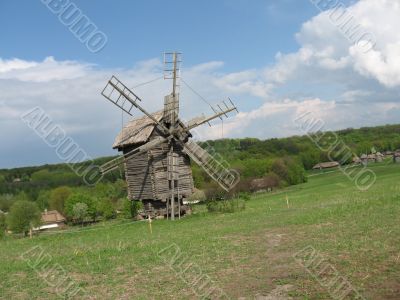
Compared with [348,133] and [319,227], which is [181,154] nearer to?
[319,227]

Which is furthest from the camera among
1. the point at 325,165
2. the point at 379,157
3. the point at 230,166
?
the point at 325,165

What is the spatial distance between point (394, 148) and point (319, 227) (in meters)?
111

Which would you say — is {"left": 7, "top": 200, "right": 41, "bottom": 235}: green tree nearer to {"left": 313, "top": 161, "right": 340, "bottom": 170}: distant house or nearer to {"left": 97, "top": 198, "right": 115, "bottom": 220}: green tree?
{"left": 97, "top": 198, "right": 115, "bottom": 220}: green tree

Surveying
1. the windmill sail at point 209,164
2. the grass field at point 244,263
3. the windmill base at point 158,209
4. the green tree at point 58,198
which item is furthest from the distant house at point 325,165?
the grass field at point 244,263

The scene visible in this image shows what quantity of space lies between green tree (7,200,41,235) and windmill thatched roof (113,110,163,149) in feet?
118

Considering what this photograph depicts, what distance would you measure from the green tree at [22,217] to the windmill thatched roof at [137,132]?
35.8 meters

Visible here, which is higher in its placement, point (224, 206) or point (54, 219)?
point (224, 206)

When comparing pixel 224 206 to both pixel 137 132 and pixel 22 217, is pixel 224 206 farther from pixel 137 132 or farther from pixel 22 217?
pixel 22 217

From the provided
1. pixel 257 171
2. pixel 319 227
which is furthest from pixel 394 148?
pixel 319 227

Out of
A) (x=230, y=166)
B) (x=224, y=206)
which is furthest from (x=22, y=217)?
(x=224, y=206)

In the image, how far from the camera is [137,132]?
91.5ft

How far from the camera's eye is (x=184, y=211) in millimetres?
28734

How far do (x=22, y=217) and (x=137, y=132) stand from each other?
39262mm

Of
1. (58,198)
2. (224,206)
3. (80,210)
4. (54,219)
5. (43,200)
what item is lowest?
(54,219)
